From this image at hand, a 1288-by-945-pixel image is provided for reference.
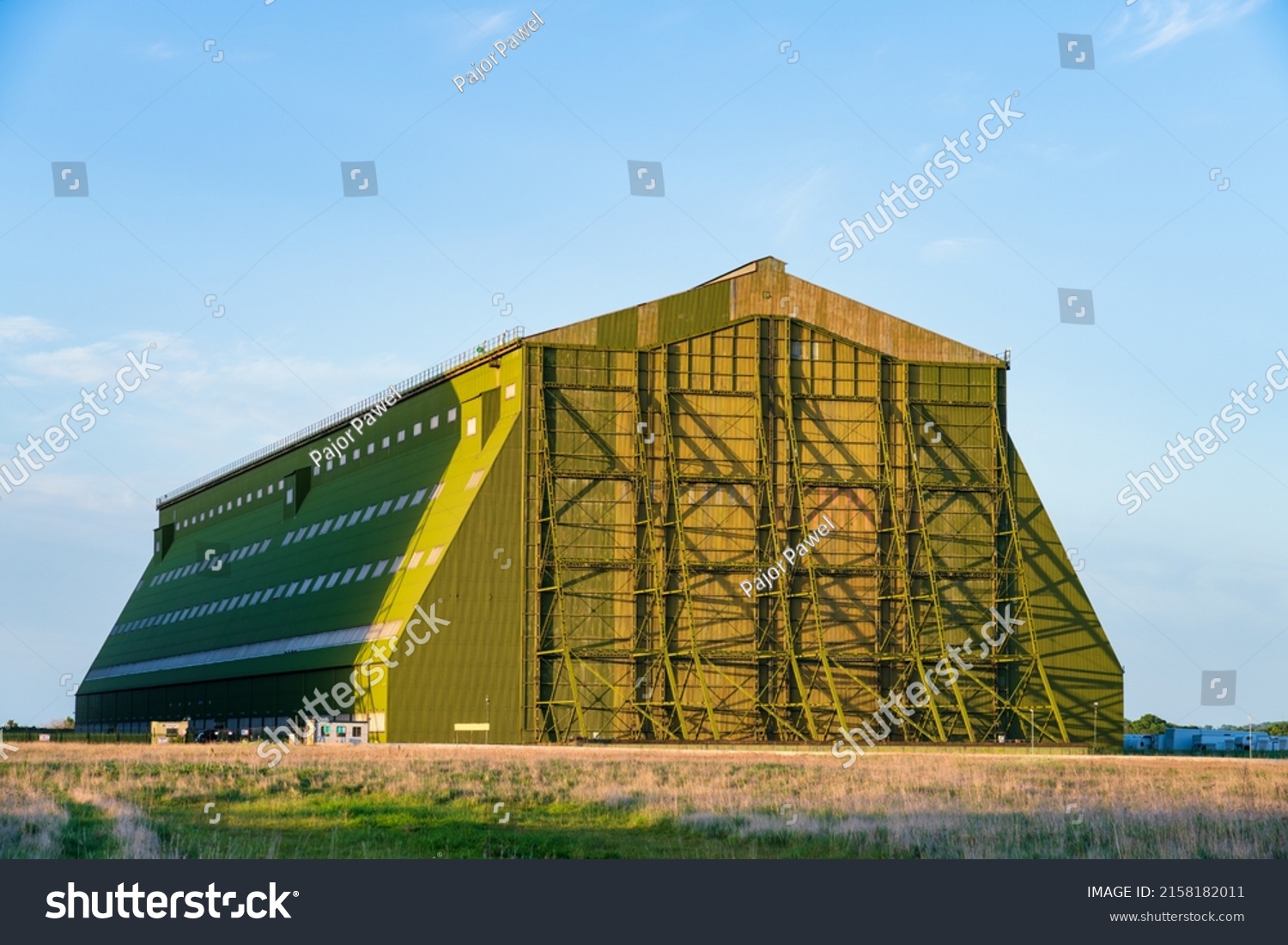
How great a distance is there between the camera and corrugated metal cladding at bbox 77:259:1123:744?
3076 inches

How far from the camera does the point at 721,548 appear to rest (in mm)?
80562

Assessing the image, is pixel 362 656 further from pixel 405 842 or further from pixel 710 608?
pixel 405 842

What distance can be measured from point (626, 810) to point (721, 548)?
4840 centimetres

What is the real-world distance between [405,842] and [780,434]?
187 ft

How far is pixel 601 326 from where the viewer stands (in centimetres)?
8062
